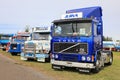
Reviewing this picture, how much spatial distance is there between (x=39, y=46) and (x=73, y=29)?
7.11 meters

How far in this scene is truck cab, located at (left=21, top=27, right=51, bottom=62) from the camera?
20939mm

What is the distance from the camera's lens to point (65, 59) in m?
15.0

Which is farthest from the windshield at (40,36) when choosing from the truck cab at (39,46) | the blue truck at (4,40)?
the blue truck at (4,40)

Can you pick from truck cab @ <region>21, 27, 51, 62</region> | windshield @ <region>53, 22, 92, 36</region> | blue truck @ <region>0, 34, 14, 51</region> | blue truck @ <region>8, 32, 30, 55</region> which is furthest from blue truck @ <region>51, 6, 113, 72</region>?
blue truck @ <region>0, 34, 14, 51</region>

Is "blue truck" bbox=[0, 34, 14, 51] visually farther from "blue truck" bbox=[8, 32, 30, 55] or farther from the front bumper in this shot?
the front bumper

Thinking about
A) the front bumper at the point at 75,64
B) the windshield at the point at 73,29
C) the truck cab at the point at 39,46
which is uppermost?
the windshield at the point at 73,29

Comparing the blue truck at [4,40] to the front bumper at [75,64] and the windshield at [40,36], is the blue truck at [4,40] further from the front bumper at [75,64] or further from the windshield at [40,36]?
the front bumper at [75,64]

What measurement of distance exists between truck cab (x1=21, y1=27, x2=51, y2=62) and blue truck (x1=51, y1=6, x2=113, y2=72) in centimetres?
522

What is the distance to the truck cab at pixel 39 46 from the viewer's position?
20939 mm

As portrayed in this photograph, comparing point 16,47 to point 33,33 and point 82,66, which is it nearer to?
point 33,33

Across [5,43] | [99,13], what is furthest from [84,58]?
[5,43]

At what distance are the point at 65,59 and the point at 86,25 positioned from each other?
2323 millimetres

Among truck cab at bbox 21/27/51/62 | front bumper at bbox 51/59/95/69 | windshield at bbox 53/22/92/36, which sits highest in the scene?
windshield at bbox 53/22/92/36

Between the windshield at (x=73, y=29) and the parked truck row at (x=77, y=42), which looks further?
the windshield at (x=73, y=29)
